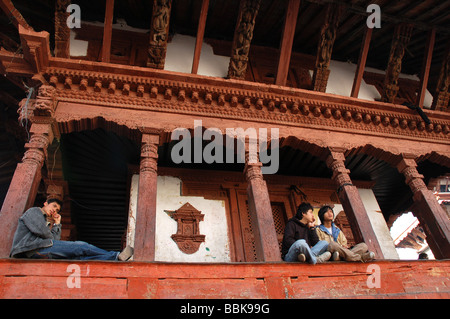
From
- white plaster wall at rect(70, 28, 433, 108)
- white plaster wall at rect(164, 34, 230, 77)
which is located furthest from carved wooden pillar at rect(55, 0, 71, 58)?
white plaster wall at rect(164, 34, 230, 77)

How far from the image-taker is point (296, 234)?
498 centimetres

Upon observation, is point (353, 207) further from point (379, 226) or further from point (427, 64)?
point (427, 64)

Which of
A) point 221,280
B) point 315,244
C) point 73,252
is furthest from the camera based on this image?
point 315,244

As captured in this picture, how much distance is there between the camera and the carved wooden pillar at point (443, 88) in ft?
25.4

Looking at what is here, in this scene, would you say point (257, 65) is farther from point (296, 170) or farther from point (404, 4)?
point (404, 4)

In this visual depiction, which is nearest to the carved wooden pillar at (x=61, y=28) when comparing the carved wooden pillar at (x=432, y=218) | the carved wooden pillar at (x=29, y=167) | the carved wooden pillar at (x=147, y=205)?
the carved wooden pillar at (x=29, y=167)

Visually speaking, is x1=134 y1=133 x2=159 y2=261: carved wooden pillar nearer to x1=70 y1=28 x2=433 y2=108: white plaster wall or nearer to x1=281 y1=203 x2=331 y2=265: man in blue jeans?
x1=281 y1=203 x2=331 y2=265: man in blue jeans

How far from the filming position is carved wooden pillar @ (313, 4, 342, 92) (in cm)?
700

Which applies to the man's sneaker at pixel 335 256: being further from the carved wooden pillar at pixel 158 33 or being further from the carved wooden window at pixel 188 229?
the carved wooden pillar at pixel 158 33

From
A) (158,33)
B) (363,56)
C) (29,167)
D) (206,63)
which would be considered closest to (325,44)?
(363,56)

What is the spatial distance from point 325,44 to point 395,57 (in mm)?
1545

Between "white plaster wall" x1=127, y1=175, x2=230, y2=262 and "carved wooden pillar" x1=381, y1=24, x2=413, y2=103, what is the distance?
3938 millimetres

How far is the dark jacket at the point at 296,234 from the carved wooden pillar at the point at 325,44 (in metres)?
3.10

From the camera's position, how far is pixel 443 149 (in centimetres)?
725
